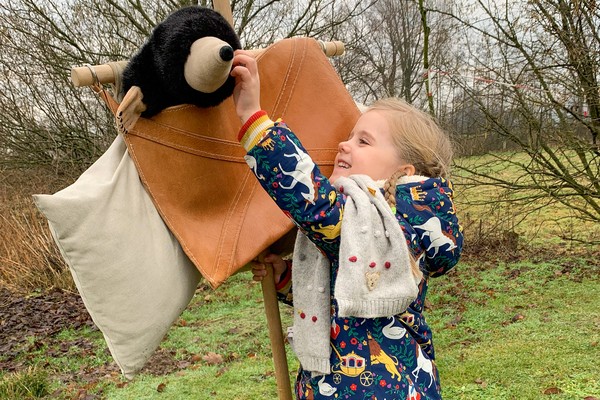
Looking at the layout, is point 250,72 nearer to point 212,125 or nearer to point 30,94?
point 212,125

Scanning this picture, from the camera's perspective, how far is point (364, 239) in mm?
1472

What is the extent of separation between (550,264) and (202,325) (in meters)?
4.35

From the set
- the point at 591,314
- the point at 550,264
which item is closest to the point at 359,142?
the point at 591,314

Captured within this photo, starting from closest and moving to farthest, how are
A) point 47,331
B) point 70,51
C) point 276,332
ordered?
point 276,332
point 47,331
point 70,51

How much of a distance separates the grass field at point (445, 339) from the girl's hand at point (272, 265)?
235 centimetres

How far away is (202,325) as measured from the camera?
19.5ft

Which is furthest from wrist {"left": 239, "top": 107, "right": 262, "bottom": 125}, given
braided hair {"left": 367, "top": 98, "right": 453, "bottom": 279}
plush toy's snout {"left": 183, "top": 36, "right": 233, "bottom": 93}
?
braided hair {"left": 367, "top": 98, "right": 453, "bottom": 279}

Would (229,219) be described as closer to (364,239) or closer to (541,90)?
(364,239)

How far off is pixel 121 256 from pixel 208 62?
541 mm

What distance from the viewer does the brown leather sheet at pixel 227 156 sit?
154 cm

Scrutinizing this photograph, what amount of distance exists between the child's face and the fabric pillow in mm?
566

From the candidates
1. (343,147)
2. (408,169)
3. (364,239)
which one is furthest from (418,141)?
(364,239)

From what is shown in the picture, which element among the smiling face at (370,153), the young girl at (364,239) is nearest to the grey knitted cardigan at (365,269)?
the young girl at (364,239)

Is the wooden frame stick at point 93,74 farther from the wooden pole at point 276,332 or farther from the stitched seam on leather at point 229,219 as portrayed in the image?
the wooden pole at point 276,332
